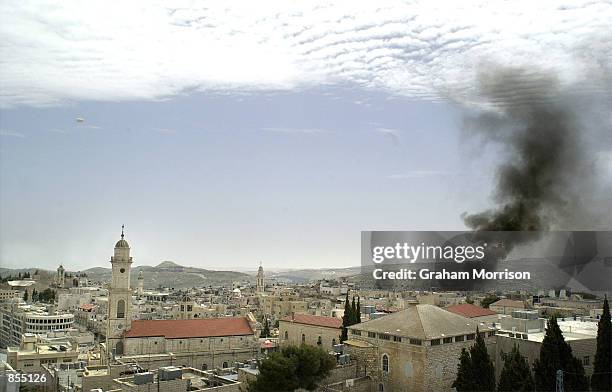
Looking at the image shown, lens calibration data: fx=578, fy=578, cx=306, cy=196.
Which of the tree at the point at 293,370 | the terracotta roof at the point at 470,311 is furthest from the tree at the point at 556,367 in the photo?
the terracotta roof at the point at 470,311

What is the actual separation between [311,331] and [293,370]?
13.9 meters

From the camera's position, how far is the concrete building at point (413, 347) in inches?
797

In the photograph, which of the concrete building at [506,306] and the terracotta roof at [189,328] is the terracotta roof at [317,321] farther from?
the concrete building at [506,306]

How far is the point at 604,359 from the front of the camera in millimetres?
18703

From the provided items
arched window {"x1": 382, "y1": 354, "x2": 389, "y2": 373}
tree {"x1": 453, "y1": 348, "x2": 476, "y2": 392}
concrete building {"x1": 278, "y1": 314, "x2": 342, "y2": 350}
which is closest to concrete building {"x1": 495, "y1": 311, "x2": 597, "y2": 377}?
tree {"x1": 453, "y1": 348, "x2": 476, "y2": 392}

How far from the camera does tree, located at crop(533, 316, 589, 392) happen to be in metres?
17.9

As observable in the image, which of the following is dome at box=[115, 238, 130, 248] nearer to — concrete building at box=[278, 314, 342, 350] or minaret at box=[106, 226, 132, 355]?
minaret at box=[106, 226, 132, 355]

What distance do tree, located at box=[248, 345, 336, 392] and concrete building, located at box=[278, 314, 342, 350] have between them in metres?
11.1

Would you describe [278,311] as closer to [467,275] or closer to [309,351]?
[467,275]

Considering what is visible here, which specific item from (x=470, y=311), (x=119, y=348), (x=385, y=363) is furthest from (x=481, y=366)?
(x=119, y=348)

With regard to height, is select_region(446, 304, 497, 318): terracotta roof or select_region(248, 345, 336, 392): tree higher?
select_region(446, 304, 497, 318): terracotta roof

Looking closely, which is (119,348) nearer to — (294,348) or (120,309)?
(120,309)

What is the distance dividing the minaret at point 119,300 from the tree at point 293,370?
44.3 feet

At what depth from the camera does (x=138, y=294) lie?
88438 mm
